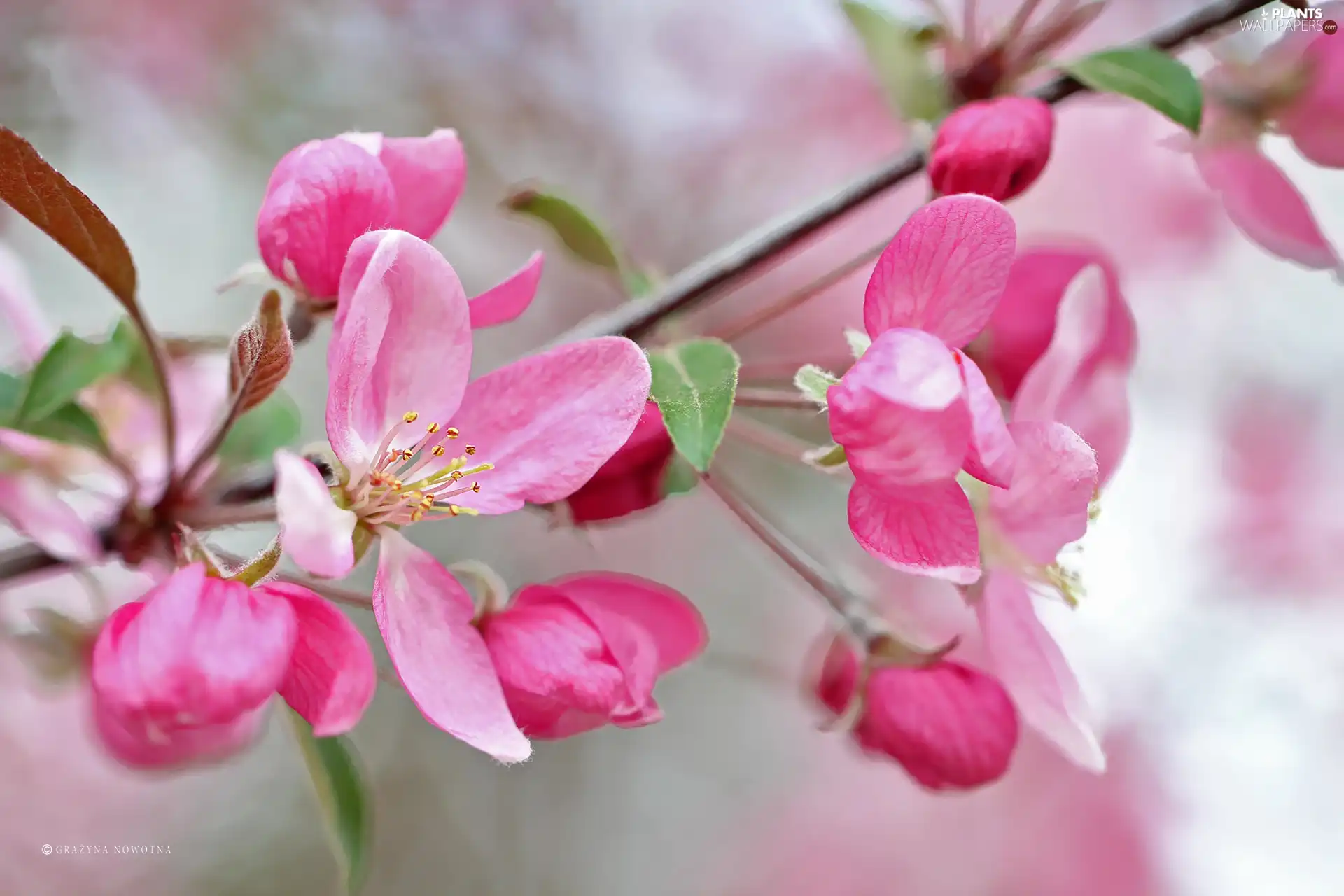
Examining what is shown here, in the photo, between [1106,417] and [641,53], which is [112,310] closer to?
[641,53]

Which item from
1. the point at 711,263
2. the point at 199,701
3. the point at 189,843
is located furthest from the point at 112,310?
the point at 199,701

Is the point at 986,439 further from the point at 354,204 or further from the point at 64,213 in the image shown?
the point at 64,213


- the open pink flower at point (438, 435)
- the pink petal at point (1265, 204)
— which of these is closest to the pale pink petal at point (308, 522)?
the open pink flower at point (438, 435)

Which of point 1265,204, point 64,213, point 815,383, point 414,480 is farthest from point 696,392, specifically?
point 1265,204

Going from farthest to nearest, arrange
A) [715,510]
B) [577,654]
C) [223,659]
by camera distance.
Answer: [715,510] < [577,654] < [223,659]

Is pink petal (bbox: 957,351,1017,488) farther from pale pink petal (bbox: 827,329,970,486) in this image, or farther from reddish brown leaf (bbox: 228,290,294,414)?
reddish brown leaf (bbox: 228,290,294,414)

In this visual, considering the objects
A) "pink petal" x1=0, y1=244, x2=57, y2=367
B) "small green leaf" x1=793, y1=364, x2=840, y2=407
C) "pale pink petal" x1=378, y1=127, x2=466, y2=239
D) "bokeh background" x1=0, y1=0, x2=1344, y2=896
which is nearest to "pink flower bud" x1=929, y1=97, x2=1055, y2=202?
"small green leaf" x1=793, y1=364, x2=840, y2=407
